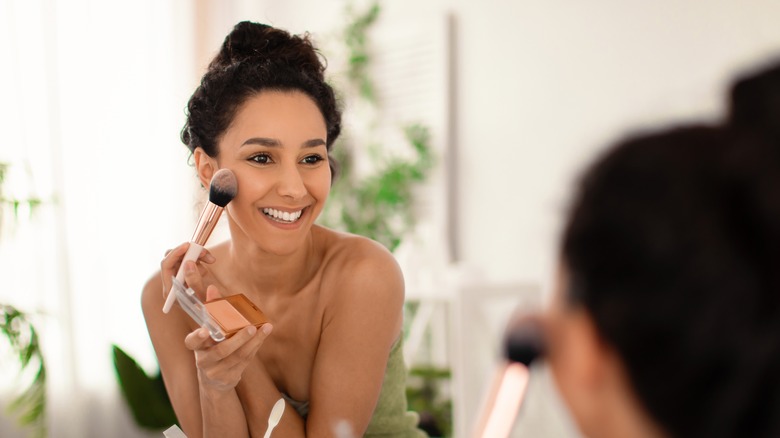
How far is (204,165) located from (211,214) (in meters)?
0.22

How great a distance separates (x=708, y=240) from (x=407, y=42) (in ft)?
7.85

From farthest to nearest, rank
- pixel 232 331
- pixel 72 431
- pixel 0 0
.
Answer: pixel 72 431 → pixel 0 0 → pixel 232 331

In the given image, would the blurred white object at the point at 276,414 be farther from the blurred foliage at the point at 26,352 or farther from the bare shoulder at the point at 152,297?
the blurred foliage at the point at 26,352

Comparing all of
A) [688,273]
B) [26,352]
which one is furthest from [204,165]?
[688,273]

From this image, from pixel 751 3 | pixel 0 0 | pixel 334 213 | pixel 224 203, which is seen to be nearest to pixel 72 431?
pixel 334 213

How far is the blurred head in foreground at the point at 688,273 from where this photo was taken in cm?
Result: 38

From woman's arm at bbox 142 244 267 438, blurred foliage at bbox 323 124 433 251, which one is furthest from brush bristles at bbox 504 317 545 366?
blurred foliage at bbox 323 124 433 251

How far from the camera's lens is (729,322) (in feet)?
1.24

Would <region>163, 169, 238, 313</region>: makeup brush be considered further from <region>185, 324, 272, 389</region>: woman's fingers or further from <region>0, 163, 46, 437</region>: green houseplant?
<region>0, 163, 46, 437</region>: green houseplant

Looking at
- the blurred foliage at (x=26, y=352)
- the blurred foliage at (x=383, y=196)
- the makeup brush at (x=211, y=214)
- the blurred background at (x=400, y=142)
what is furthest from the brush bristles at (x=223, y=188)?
the blurred foliage at (x=383, y=196)

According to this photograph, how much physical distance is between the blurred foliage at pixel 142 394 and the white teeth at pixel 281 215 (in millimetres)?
1115

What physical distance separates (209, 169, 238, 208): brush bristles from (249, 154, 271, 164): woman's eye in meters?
0.06

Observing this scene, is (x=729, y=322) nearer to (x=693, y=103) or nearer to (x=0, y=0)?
(x=693, y=103)

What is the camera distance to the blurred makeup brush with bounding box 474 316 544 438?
0.47 metres
